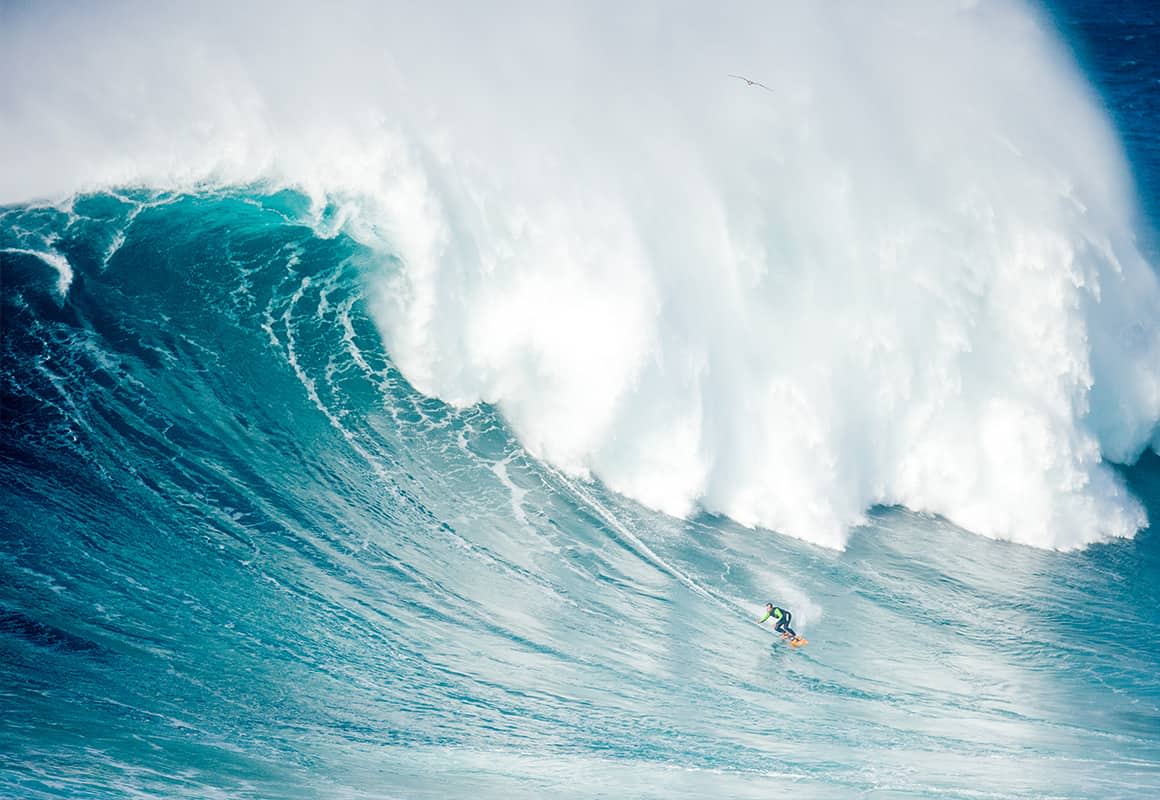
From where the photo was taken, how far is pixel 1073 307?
1585cm

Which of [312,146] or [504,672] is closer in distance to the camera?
[504,672]

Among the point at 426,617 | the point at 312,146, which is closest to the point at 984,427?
the point at 426,617

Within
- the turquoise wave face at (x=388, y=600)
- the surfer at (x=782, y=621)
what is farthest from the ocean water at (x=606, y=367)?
the surfer at (x=782, y=621)

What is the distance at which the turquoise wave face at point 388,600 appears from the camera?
28.4 ft

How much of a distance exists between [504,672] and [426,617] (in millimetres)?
1171

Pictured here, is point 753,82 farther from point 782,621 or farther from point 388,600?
point 388,600

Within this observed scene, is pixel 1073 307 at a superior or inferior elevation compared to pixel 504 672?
superior

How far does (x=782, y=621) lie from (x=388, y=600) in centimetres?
433

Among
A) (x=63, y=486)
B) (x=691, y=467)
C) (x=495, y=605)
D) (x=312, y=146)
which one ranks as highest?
(x=312, y=146)

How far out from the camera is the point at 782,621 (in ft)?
37.1

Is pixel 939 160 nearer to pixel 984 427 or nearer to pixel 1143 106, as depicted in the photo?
pixel 984 427

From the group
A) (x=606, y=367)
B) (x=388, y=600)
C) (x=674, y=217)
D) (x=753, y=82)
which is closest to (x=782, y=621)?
(x=388, y=600)

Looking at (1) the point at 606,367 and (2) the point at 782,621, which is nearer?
(2) the point at 782,621

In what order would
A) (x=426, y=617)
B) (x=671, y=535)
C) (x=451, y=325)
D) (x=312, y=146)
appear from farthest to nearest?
(x=312, y=146) < (x=451, y=325) < (x=671, y=535) < (x=426, y=617)
